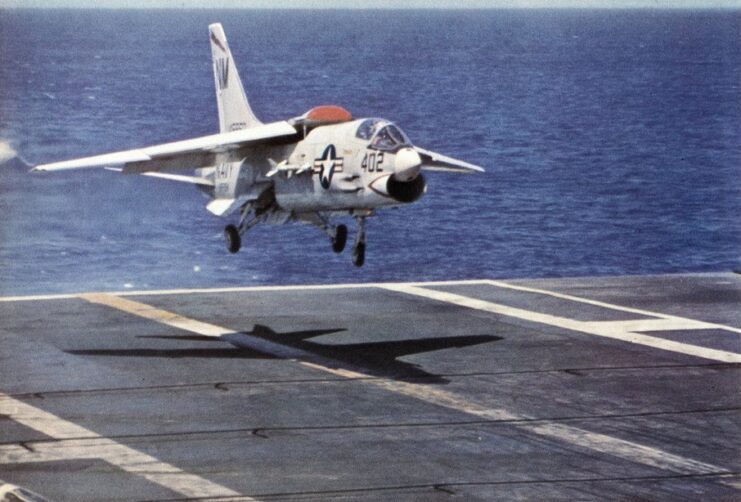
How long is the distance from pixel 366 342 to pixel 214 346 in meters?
4.41

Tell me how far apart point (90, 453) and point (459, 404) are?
9.73 metres

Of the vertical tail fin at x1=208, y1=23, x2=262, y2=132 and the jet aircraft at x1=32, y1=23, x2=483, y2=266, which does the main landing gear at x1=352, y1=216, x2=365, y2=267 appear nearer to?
the jet aircraft at x1=32, y1=23, x2=483, y2=266

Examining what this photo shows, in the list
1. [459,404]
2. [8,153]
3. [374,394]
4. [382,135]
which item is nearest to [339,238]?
[382,135]

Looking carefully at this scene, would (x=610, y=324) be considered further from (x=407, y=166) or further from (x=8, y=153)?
(x=8, y=153)

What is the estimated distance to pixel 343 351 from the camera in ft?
150

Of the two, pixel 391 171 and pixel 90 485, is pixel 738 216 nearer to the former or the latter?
pixel 391 171

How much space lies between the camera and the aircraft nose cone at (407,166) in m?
39.8

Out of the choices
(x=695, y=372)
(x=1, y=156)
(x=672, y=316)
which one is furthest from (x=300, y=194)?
(x=1, y=156)

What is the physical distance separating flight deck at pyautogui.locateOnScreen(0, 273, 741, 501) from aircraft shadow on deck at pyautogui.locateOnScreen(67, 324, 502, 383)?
0.11 meters

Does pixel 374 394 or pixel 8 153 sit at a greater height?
pixel 8 153

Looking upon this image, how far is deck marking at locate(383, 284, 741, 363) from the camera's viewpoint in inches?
1833

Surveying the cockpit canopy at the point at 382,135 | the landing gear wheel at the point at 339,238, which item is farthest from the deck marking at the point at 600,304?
the cockpit canopy at the point at 382,135

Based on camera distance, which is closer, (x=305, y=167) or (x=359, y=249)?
(x=359, y=249)

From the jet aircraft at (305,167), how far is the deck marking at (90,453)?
7320mm
